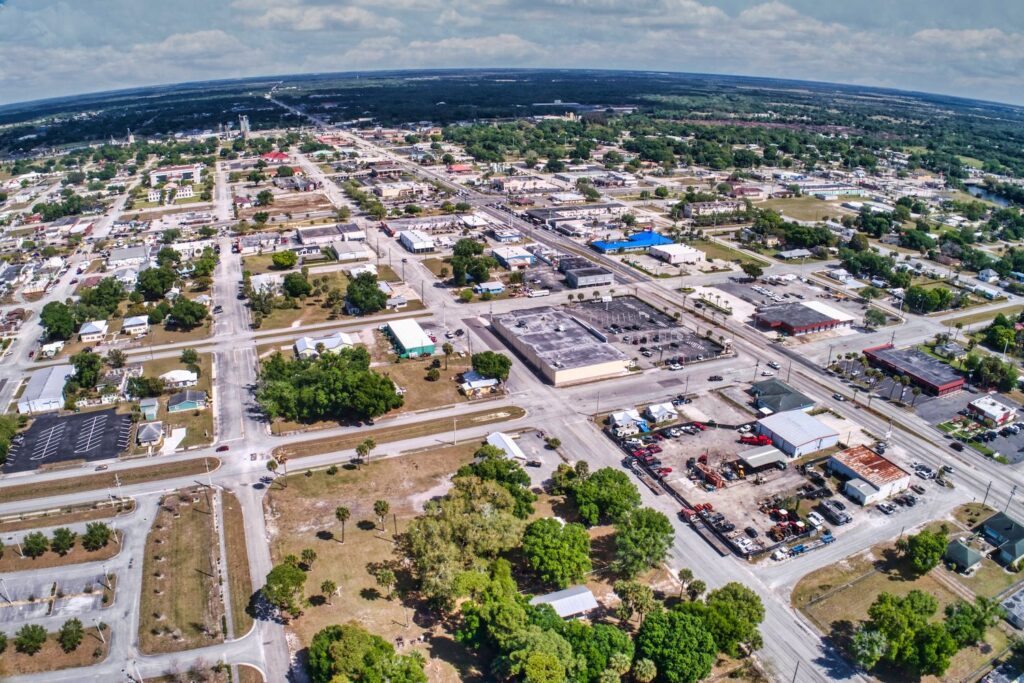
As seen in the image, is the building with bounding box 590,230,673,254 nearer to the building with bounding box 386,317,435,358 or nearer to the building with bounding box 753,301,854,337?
the building with bounding box 753,301,854,337

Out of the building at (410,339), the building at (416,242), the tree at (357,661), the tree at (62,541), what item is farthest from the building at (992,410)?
the building at (416,242)

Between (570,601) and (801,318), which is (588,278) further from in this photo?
(570,601)

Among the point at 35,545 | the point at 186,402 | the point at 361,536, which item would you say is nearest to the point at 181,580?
the point at 35,545

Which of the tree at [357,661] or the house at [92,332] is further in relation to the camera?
the house at [92,332]

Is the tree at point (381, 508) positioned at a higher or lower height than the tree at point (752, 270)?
lower

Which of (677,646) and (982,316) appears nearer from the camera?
(677,646)

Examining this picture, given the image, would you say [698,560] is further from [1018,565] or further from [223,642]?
[223,642]

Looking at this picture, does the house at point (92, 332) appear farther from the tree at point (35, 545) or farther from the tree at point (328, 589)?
the tree at point (328, 589)
